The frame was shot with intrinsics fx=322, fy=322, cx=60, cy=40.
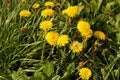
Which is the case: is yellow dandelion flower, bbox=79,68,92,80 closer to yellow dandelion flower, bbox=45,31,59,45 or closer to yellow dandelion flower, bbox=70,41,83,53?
yellow dandelion flower, bbox=70,41,83,53

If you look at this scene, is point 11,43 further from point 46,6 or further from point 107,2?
point 107,2

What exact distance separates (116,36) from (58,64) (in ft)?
2.21

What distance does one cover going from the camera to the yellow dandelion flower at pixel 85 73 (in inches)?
86.6

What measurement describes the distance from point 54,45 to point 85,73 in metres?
0.32

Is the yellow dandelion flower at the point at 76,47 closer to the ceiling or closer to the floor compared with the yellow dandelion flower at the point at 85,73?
closer to the ceiling

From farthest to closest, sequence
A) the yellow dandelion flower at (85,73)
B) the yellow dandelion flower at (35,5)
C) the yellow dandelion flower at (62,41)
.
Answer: the yellow dandelion flower at (35,5) → the yellow dandelion flower at (62,41) → the yellow dandelion flower at (85,73)

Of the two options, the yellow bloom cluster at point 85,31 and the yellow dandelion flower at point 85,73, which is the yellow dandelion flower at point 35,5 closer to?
the yellow bloom cluster at point 85,31

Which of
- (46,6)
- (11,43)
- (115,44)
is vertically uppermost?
(46,6)

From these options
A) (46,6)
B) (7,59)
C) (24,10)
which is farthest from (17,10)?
(7,59)

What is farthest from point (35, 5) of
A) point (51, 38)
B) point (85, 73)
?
point (85, 73)

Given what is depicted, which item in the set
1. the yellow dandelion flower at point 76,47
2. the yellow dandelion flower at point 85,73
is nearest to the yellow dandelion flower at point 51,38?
the yellow dandelion flower at point 76,47

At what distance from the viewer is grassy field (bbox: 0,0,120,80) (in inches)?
91.4

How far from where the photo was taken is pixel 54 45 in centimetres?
235

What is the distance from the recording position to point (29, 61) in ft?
8.08
